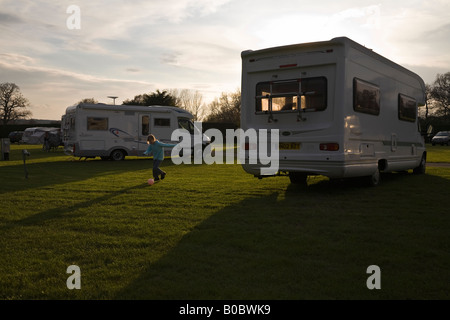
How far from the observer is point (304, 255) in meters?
4.72

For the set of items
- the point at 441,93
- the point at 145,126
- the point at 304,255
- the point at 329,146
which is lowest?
the point at 304,255

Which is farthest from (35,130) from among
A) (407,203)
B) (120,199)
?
(407,203)

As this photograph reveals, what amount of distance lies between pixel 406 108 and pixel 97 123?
1346 cm

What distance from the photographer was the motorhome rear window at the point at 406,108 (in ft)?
37.2

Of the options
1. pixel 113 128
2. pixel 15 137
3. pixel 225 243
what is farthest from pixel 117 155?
pixel 15 137

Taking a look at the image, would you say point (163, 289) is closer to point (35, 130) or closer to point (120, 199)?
point (120, 199)

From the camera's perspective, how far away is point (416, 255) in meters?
4.70

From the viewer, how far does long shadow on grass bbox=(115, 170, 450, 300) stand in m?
3.70

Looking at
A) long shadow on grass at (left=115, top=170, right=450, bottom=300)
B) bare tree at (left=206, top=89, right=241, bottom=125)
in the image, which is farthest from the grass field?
bare tree at (left=206, top=89, right=241, bottom=125)

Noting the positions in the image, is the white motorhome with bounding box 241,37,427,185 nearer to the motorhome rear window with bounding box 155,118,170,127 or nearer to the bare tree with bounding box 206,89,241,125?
the motorhome rear window with bounding box 155,118,170,127

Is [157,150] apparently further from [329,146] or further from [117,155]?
[117,155]

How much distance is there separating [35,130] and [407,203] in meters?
43.8

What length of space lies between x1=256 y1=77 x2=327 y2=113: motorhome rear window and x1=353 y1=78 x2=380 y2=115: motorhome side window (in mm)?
784

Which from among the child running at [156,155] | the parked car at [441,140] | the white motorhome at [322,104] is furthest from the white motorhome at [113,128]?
the parked car at [441,140]
